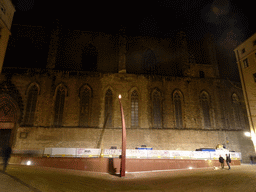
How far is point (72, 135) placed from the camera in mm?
17438

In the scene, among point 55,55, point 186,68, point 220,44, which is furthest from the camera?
point 220,44

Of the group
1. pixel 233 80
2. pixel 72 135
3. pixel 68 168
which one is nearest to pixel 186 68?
pixel 233 80

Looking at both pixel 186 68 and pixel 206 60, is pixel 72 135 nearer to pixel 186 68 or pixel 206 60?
pixel 186 68

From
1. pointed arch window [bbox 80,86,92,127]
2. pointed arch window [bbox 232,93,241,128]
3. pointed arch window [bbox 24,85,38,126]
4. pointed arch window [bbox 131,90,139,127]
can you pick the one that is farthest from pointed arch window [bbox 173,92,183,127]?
pointed arch window [bbox 24,85,38,126]

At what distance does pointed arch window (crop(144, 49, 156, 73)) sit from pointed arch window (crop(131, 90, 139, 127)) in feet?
15.2

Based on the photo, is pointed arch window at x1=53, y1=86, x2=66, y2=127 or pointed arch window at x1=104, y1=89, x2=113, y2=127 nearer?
pointed arch window at x1=53, y1=86, x2=66, y2=127

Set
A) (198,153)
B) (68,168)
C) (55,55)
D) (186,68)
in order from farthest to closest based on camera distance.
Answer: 1. (186,68)
2. (55,55)
3. (198,153)
4. (68,168)

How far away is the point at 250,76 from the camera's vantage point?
56.6 ft

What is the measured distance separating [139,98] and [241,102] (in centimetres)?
1312

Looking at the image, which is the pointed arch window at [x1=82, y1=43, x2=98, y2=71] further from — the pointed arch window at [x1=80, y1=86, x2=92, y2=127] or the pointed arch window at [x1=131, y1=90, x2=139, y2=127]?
the pointed arch window at [x1=131, y1=90, x2=139, y2=127]

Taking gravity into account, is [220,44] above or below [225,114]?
above

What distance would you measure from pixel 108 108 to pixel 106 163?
313 inches

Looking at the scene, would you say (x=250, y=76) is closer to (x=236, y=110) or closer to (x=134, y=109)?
(x=236, y=110)

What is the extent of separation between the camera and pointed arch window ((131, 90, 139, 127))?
62.5ft
